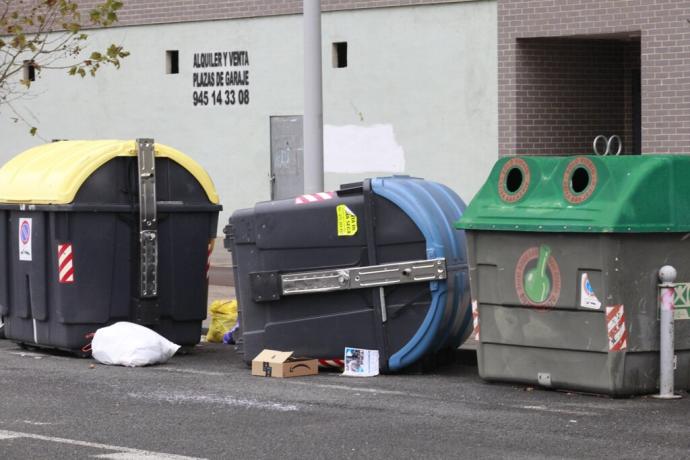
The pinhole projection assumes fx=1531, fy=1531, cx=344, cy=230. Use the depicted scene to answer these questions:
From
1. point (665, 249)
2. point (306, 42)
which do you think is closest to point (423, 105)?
point (306, 42)

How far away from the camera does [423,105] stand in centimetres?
2223

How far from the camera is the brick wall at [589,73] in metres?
19.4

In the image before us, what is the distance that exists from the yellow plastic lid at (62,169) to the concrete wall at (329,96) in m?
9.30

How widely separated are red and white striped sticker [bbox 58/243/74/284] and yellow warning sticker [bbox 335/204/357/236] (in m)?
2.46

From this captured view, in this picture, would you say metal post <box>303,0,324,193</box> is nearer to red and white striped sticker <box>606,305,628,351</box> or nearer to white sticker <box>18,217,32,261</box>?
white sticker <box>18,217,32,261</box>

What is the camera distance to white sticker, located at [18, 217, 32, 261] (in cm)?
1280

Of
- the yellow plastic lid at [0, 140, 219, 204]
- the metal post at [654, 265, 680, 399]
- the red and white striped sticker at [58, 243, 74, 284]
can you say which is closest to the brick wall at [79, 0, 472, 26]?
the yellow plastic lid at [0, 140, 219, 204]

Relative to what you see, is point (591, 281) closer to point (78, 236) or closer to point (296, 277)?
point (296, 277)

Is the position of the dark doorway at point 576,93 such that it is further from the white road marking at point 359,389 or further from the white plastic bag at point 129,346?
the white road marking at point 359,389

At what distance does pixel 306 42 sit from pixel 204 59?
11466mm

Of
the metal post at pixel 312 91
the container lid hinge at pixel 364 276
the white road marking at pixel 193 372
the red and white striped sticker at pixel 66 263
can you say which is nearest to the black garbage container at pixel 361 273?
the container lid hinge at pixel 364 276

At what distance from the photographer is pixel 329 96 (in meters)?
23.5

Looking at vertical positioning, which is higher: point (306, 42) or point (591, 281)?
point (306, 42)

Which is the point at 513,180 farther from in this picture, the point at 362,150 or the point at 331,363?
the point at 362,150
